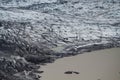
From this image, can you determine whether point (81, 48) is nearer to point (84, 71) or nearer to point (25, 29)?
point (84, 71)

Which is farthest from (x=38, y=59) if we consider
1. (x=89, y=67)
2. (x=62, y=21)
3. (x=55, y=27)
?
(x=62, y=21)

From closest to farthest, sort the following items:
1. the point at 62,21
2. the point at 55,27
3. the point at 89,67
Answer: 1. the point at 89,67
2. the point at 55,27
3. the point at 62,21

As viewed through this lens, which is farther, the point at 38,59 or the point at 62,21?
the point at 62,21

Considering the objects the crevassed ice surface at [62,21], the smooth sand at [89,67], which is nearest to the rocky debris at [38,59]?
the smooth sand at [89,67]

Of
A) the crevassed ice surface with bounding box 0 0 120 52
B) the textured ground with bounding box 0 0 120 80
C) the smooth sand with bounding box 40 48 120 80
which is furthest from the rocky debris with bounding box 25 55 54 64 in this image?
the crevassed ice surface with bounding box 0 0 120 52

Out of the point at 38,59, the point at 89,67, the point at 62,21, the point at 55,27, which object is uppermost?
the point at 62,21

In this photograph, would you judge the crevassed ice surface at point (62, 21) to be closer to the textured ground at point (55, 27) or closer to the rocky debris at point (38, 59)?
the textured ground at point (55, 27)

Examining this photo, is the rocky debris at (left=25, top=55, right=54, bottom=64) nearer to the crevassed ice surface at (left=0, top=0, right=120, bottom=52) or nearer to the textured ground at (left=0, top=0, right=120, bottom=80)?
the textured ground at (left=0, top=0, right=120, bottom=80)

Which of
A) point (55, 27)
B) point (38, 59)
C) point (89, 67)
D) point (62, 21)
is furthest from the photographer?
point (62, 21)

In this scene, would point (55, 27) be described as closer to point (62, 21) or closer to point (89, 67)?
point (62, 21)

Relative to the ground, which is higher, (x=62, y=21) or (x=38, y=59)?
(x=62, y=21)
